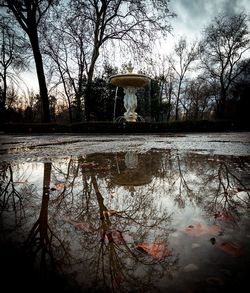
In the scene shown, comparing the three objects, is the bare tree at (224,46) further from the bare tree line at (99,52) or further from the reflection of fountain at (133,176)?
the reflection of fountain at (133,176)

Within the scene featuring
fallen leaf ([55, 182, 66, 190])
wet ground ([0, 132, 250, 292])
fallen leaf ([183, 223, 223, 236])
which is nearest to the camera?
wet ground ([0, 132, 250, 292])

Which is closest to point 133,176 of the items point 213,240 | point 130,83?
point 213,240

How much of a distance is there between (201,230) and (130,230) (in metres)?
0.41

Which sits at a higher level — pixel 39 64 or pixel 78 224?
pixel 39 64

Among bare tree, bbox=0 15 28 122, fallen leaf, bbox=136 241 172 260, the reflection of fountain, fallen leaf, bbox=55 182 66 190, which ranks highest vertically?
bare tree, bbox=0 15 28 122

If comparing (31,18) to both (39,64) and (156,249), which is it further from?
(156,249)

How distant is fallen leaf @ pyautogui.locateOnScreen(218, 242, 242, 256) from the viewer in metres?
1.13

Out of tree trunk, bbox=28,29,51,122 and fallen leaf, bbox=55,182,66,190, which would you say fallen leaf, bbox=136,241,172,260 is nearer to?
fallen leaf, bbox=55,182,66,190

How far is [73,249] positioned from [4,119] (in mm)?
23201

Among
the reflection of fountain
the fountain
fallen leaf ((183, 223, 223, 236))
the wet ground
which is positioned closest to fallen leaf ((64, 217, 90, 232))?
the wet ground

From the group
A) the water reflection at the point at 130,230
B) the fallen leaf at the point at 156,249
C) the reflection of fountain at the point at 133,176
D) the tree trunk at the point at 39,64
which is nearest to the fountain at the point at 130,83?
the tree trunk at the point at 39,64

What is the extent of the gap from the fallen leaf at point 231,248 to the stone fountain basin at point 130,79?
13369 mm

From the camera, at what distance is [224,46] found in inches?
1019

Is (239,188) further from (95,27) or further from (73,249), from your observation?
(95,27)
